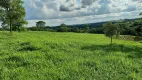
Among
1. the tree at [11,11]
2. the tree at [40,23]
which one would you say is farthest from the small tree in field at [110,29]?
the tree at [40,23]

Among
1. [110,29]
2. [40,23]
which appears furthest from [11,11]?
[40,23]

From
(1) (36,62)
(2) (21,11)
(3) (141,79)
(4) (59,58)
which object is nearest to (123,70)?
(3) (141,79)

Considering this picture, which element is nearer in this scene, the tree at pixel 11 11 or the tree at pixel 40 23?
the tree at pixel 11 11

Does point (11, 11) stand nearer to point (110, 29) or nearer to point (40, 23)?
point (110, 29)

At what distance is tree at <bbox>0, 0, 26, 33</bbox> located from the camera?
44.3m

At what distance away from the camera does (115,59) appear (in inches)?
559

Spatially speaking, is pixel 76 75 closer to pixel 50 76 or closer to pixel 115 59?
pixel 50 76

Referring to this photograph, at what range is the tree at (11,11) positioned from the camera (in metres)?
44.3

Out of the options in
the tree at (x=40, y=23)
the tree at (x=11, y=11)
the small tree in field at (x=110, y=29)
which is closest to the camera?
the small tree in field at (x=110, y=29)

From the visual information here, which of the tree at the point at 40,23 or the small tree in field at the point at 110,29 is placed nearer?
the small tree in field at the point at 110,29

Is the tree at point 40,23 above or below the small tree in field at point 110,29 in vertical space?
above

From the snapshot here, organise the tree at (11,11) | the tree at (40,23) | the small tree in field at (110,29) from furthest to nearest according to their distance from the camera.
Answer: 1. the tree at (40,23)
2. the tree at (11,11)
3. the small tree in field at (110,29)

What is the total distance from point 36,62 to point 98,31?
114403mm

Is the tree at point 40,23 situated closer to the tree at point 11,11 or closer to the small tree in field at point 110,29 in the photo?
the tree at point 11,11
